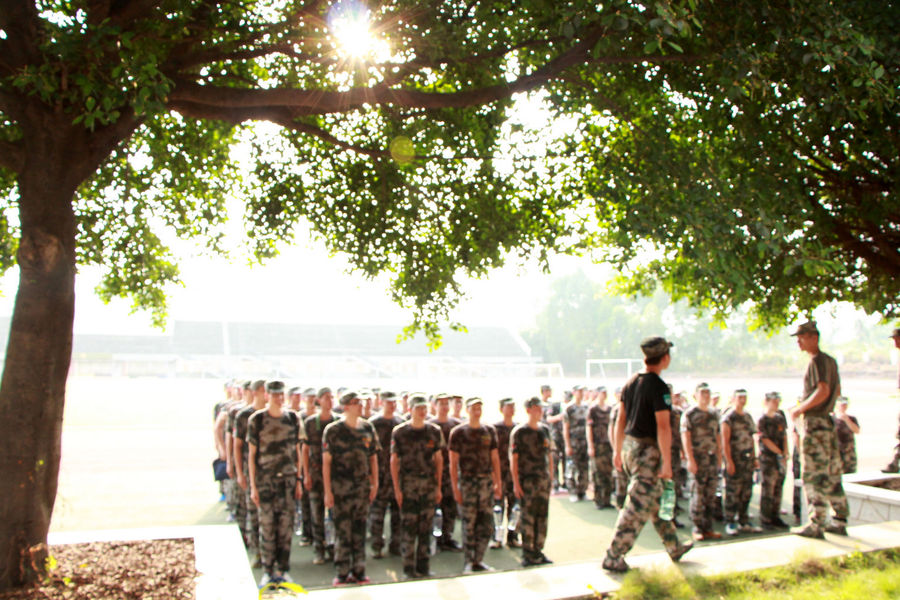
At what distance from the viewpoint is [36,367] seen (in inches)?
187

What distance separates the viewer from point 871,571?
215 inches

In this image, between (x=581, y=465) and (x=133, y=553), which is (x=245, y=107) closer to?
(x=133, y=553)

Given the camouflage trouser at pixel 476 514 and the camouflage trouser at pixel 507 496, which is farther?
the camouflage trouser at pixel 507 496

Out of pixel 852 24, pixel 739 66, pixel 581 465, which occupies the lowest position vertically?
pixel 581 465

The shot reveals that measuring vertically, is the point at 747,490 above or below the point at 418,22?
below

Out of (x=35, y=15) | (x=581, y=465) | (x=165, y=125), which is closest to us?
(x=35, y=15)

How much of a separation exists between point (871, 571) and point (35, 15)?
762cm

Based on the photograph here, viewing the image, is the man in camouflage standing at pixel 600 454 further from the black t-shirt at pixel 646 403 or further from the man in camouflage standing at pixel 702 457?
the black t-shirt at pixel 646 403

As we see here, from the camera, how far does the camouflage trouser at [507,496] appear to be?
9473mm

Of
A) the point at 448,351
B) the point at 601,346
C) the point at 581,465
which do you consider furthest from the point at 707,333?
the point at 581,465

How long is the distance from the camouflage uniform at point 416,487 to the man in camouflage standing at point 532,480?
0.91 meters

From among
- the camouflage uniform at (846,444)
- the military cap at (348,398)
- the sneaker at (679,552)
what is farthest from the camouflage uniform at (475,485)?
the camouflage uniform at (846,444)

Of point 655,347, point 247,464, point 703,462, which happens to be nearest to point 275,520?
point 247,464

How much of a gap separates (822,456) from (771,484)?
147 inches
